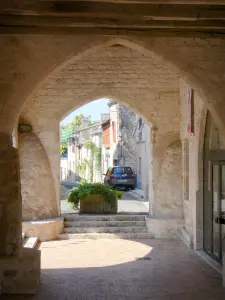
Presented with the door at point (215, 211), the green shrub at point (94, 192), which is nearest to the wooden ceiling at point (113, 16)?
the door at point (215, 211)

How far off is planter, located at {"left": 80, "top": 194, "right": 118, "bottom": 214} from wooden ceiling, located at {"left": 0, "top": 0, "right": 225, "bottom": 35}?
6.75 meters

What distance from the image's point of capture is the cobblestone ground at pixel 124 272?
627 cm

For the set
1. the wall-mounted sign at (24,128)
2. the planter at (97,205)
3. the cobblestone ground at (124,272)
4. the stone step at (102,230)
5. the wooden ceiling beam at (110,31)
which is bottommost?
the cobblestone ground at (124,272)

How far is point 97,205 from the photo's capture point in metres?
12.1

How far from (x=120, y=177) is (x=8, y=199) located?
15.2 metres

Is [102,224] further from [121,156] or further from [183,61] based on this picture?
[121,156]

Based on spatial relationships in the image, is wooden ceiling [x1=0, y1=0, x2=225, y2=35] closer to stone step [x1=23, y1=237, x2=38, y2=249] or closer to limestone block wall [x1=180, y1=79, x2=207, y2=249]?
limestone block wall [x1=180, y1=79, x2=207, y2=249]

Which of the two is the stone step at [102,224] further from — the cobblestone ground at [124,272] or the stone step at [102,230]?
the cobblestone ground at [124,272]

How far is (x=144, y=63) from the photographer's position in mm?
11016

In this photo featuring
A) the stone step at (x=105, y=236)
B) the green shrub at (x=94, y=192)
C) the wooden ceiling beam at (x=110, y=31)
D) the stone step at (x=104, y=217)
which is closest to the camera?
the wooden ceiling beam at (x=110, y=31)

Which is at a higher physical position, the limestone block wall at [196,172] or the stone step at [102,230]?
the limestone block wall at [196,172]

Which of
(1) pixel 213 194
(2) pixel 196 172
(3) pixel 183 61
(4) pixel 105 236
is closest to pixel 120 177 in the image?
(4) pixel 105 236

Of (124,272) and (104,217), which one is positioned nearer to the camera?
(124,272)

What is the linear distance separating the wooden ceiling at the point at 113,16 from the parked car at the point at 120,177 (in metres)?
15.2
